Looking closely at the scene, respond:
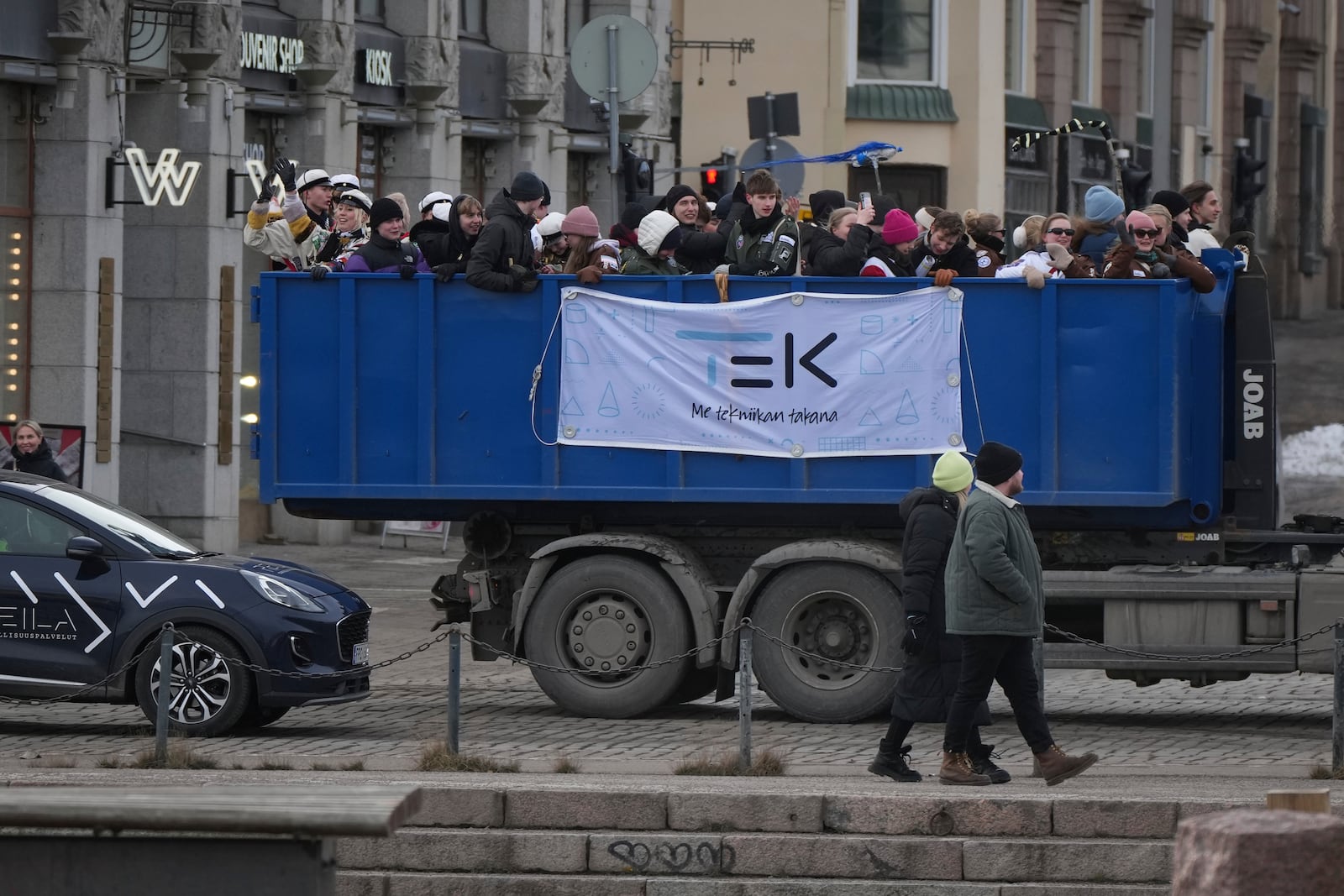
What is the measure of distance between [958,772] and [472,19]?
21.3m

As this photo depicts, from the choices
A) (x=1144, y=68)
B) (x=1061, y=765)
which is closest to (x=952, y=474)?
(x=1061, y=765)

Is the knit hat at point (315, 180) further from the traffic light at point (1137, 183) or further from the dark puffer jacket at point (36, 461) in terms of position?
the traffic light at point (1137, 183)

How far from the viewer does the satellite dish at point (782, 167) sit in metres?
26.4

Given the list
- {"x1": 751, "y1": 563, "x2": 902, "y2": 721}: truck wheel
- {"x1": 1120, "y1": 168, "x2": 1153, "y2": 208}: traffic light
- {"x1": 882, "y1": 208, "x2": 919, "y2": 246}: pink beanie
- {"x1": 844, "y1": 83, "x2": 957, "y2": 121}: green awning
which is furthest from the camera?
{"x1": 844, "y1": 83, "x2": 957, "y2": 121}: green awning

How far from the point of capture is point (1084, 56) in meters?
49.8

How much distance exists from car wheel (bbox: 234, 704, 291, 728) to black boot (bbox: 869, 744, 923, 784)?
148 inches

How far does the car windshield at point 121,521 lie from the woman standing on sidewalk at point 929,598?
4.39 metres

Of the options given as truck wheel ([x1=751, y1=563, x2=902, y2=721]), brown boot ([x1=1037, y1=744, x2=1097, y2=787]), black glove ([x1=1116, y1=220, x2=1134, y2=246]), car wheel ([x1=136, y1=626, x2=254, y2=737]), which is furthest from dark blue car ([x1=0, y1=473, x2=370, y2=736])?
black glove ([x1=1116, y1=220, x2=1134, y2=246])

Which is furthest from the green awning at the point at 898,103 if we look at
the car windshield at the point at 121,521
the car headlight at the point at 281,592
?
the car headlight at the point at 281,592

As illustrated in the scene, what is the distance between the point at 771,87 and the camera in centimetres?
4312

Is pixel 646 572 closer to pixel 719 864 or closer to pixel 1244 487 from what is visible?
pixel 1244 487

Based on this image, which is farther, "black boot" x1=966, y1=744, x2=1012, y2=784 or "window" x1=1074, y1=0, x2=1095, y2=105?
"window" x1=1074, y1=0, x2=1095, y2=105

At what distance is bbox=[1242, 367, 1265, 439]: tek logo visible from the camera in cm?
1510

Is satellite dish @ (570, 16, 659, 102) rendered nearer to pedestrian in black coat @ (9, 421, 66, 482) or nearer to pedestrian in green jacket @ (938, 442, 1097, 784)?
pedestrian in black coat @ (9, 421, 66, 482)
